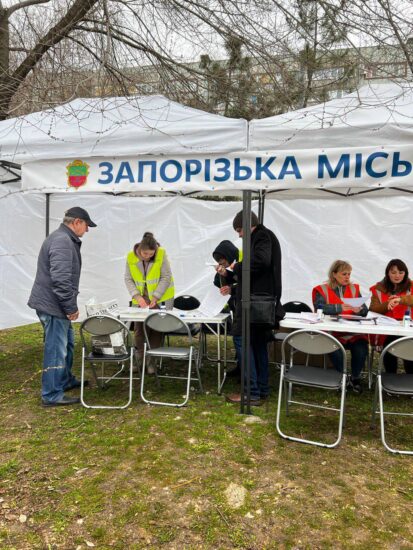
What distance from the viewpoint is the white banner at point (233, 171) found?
10.6ft

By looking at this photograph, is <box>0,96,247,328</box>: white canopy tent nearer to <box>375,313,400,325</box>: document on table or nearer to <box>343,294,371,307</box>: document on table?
<box>375,313,400,325</box>: document on table

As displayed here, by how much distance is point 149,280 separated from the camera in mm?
4863

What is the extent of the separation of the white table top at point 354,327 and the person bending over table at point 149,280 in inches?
63.0

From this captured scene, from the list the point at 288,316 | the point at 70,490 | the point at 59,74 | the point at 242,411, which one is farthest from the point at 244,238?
the point at 59,74

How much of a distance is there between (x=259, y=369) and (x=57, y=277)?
6.56 ft

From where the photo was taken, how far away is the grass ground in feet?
7.32

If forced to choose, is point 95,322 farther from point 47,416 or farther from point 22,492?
point 22,492

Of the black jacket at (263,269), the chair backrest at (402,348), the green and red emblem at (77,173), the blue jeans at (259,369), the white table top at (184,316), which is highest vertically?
the green and red emblem at (77,173)

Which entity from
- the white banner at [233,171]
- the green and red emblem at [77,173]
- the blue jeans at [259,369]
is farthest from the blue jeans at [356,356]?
the green and red emblem at [77,173]

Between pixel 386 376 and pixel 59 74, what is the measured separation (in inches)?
220

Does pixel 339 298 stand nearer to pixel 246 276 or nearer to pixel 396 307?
pixel 396 307

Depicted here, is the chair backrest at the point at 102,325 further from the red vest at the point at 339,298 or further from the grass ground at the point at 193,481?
the red vest at the point at 339,298

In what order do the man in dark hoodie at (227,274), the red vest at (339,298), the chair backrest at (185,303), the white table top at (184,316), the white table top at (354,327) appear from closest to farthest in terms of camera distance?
1. the white table top at (354,327)
2. the white table top at (184,316)
3. the red vest at (339,298)
4. the man in dark hoodie at (227,274)
5. the chair backrest at (185,303)

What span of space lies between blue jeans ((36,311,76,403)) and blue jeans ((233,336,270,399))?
1703 millimetres
